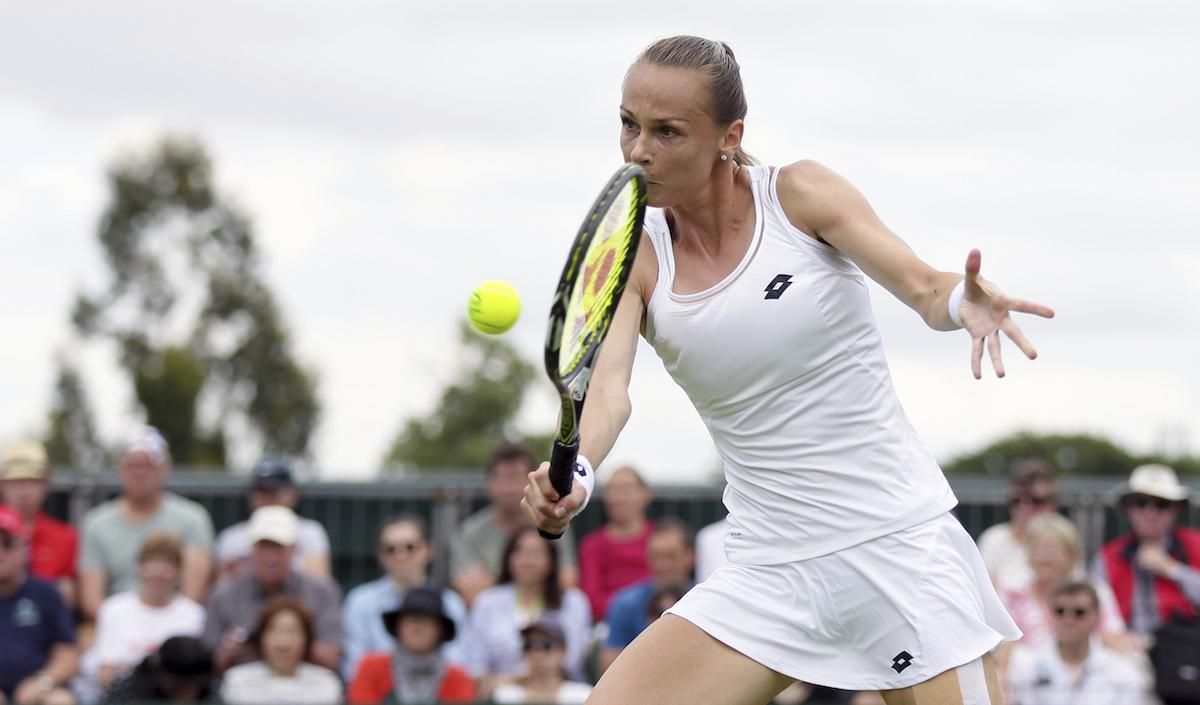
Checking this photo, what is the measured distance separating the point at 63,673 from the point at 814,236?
6533 millimetres

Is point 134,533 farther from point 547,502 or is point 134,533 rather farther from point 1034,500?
point 547,502

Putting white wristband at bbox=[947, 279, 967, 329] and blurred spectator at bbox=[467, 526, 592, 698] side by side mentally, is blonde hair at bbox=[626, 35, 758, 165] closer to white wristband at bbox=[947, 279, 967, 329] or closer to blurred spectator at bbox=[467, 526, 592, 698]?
white wristband at bbox=[947, 279, 967, 329]

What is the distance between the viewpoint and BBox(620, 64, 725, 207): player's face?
457 cm

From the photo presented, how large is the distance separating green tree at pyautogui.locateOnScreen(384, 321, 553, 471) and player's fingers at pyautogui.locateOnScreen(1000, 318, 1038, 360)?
2317cm

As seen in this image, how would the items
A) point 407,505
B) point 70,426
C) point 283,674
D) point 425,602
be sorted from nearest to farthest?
1. point 283,674
2. point 425,602
3. point 407,505
4. point 70,426

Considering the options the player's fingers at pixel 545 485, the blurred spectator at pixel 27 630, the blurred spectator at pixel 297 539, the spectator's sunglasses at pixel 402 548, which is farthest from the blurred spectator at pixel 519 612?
the player's fingers at pixel 545 485

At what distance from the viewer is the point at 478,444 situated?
27.7m

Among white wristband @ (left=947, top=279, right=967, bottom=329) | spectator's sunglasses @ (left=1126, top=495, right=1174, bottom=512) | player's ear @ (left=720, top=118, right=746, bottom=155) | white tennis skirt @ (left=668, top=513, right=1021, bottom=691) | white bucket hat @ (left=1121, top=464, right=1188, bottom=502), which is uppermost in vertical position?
player's ear @ (left=720, top=118, right=746, bottom=155)

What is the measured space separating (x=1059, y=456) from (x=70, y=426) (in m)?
26.5

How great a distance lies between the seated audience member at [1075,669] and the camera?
29.6ft

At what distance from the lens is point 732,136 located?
4797 millimetres

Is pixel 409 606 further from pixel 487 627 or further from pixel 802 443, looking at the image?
pixel 802 443

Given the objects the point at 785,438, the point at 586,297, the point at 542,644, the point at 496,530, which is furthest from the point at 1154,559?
the point at 586,297

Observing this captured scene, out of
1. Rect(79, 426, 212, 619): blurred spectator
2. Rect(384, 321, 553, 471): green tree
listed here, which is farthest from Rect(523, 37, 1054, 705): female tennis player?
Rect(384, 321, 553, 471): green tree
